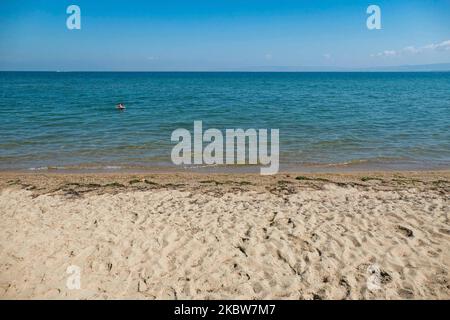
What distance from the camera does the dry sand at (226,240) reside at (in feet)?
17.6

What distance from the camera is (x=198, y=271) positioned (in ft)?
18.8

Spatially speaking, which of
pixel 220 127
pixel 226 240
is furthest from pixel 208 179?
pixel 220 127

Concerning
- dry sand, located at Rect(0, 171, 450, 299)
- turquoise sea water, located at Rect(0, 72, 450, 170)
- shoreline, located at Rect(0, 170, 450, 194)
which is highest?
turquoise sea water, located at Rect(0, 72, 450, 170)

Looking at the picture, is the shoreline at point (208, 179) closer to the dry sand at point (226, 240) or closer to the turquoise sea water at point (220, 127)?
the dry sand at point (226, 240)

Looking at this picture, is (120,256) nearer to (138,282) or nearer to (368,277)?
(138,282)

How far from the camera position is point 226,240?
6676mm

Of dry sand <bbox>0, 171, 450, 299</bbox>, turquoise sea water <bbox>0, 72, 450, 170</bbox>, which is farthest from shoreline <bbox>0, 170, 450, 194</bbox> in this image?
turquoise sea water <bbox>0, 72, 450, 170</bbox>

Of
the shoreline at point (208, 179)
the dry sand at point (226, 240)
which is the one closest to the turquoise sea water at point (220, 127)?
the shoreline at point (208, 179)

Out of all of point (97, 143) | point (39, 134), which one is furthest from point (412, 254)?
point (39, 134)

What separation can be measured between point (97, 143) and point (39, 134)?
4302 mm

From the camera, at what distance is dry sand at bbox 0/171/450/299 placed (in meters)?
5.38

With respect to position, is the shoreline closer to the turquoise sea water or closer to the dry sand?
the dry sand

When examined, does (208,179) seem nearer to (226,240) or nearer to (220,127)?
(226,240)
